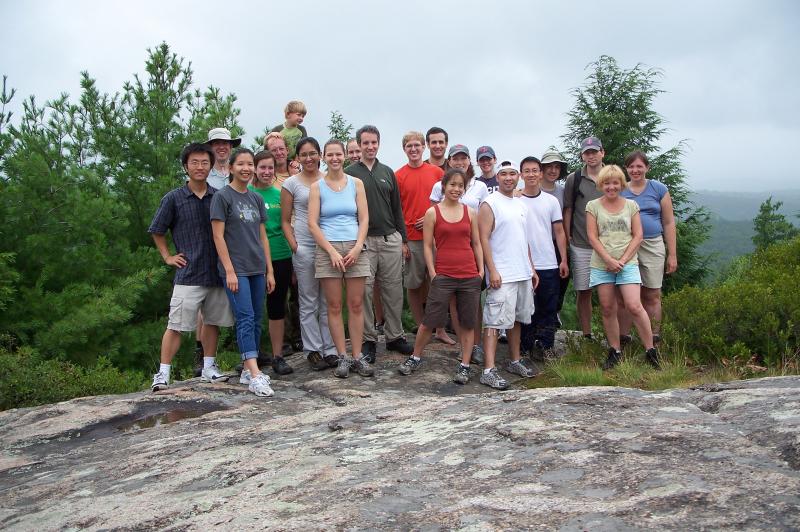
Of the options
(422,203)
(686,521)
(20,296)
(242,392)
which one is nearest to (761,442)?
(686,521)

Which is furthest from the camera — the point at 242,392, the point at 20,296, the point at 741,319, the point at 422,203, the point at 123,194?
the point at 123,194

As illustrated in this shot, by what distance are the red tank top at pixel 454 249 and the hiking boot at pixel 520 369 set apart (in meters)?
1.01

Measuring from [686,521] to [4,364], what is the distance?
21.4 ft

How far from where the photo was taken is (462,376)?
5734 millimetres

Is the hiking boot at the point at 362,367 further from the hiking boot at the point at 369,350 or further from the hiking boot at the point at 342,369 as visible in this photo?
the hiking boot at the point at 369,350

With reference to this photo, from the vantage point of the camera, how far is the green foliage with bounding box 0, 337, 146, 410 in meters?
6.46

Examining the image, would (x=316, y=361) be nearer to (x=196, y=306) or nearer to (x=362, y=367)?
(x=362, y=367)

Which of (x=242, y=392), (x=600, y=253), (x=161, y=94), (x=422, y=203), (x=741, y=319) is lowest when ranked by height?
(x=242, y=392)

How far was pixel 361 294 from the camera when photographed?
5.86 m

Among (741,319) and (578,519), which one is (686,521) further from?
(741,319)

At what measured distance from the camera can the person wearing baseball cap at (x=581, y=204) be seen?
6559mm

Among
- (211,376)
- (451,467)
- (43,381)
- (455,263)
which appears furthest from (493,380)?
(43,381)

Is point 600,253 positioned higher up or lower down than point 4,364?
higher up

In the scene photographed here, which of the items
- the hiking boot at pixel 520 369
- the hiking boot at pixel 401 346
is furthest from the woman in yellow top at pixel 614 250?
the hiking boot at pixel 401 346
